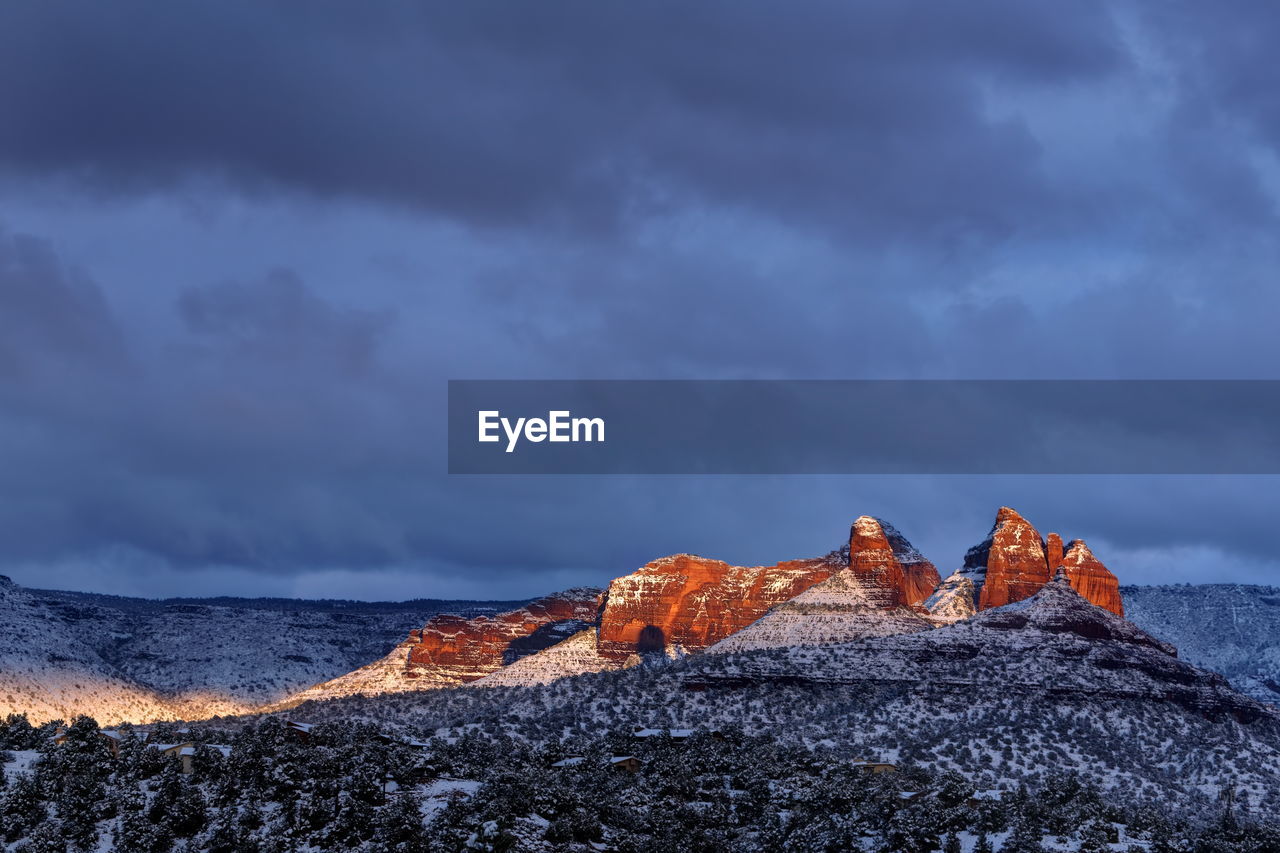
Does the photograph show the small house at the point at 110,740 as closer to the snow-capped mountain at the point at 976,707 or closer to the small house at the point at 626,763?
the small house at the point at 626,763

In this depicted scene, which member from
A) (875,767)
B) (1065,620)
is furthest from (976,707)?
(875,767)

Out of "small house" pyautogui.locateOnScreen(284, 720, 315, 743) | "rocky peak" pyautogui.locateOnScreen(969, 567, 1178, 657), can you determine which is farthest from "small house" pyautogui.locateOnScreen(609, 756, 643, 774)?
"rocky peak" pyautogui.locateOnScreen(969, 567, 1178, 657)

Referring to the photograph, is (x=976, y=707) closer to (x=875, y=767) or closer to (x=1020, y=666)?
(x=1020, y=666)

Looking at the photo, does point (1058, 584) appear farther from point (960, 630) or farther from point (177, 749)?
point (177, 749)

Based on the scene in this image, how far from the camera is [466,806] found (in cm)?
8812

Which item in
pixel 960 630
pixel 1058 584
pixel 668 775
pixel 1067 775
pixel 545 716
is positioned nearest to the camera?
pixel 668 775

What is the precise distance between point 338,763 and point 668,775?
24704 mm

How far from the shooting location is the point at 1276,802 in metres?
141

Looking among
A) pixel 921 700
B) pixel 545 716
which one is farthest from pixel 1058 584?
pixel 545 716

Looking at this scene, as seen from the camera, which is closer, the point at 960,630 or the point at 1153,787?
the point at 1153,787

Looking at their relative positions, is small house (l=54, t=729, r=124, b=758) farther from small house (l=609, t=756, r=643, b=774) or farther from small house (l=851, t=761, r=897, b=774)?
small house (l=851, t=761, r=897, b=774)

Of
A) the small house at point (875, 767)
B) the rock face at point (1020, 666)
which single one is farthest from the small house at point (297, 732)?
the rock face at point (1020, 666)

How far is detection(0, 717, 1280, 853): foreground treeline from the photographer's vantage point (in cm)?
8381

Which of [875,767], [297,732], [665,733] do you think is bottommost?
[875,767]
